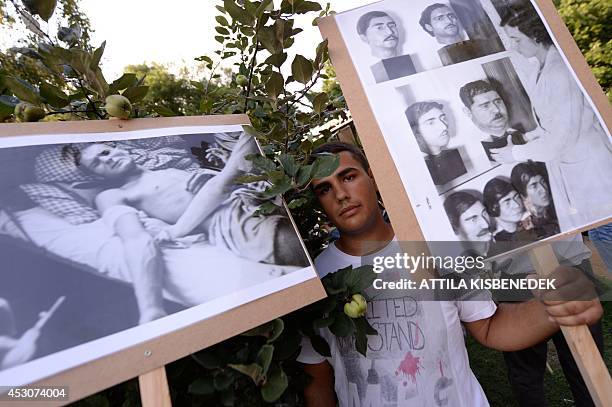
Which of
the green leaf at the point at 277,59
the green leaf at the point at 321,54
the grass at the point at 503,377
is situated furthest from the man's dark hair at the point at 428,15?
the grass at the point at 503,377

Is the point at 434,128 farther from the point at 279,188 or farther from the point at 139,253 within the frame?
the point at 139,253

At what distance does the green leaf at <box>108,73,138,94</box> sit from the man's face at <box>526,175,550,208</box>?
0.93m

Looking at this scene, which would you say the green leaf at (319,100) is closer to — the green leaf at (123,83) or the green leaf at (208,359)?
the green leaf at (123,83)

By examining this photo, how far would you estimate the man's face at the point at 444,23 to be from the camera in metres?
0.83

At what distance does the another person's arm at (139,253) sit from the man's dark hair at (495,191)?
65cm

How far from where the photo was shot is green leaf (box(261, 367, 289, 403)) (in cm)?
60

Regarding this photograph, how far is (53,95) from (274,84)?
1.70 ft

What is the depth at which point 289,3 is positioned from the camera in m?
0.95

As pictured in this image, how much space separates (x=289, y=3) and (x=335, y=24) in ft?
0.58

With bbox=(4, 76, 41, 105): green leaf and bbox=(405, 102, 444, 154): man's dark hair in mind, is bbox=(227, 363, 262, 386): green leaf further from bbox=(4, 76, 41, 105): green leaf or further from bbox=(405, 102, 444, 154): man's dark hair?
bbox=(4, 76, 41, 105): green leaf

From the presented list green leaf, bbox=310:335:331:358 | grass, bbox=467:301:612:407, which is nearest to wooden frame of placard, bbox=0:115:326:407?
green leaf, bbox=310:335:331:358

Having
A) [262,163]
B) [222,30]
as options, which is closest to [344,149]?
[262,163]

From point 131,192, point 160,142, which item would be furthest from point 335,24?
point 131,192

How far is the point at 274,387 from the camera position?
618 mm
